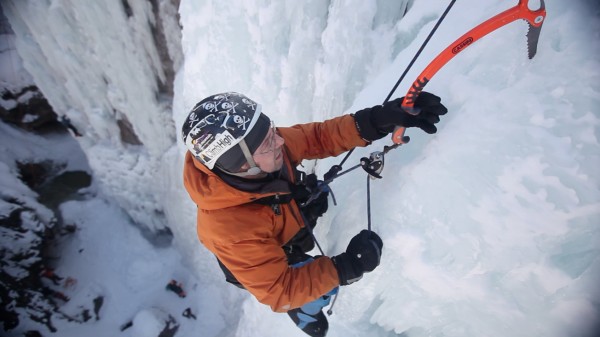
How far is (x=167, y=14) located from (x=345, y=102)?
4.45 m

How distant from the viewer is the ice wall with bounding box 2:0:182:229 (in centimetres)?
558

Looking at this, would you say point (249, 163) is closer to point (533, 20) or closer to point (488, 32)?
point (488, 32)

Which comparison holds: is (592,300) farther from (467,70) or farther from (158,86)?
(158,86)

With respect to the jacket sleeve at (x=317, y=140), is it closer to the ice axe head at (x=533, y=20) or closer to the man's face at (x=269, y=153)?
the man's face at (x=269, y=153)

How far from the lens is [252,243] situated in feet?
5.54

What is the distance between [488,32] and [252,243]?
4.40ft

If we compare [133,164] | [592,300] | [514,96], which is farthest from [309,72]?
[133,164]

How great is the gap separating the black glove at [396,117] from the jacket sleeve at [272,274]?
750mm

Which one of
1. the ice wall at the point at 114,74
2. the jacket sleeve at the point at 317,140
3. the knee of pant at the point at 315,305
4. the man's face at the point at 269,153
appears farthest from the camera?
the ice wall at the point at 114,74

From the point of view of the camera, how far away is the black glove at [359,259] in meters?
1.74

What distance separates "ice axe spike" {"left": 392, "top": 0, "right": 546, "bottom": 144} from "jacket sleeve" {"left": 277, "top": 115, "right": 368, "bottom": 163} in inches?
19.4

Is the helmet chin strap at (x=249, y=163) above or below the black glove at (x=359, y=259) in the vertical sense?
above

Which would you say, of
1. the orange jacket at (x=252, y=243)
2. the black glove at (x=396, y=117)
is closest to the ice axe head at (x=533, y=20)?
the black glove at (x=396, y=117)

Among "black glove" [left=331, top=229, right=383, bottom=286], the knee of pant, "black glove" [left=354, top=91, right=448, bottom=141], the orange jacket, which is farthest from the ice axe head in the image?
the knee of pant
